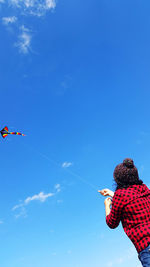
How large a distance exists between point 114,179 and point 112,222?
0.78 meters

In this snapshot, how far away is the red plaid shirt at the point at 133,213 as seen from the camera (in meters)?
4.01

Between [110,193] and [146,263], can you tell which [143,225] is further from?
→ [110,193]

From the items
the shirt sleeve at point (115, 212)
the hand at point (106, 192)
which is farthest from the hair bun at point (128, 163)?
the hand at point (106, 192)

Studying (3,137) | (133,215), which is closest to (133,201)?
(133,215)

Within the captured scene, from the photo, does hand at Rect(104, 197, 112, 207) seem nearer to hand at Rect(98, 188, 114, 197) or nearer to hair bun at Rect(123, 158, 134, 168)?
hand at Rect(98, 188, 114, 197)

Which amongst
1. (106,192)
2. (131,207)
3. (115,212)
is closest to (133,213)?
(131,207)

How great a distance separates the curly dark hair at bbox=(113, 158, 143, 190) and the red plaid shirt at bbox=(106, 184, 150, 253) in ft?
0.36

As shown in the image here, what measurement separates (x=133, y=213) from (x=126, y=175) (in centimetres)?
69

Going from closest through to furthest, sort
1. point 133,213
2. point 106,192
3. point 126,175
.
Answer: point 133,213
point 126,175
point 106,192

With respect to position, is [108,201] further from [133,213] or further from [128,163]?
[128,163]

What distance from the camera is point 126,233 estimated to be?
4.24 metres

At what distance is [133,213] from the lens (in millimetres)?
4211

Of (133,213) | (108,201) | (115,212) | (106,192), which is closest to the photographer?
(133,213)

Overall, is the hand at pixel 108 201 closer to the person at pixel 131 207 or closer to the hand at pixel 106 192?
the person at pixel 131 207
